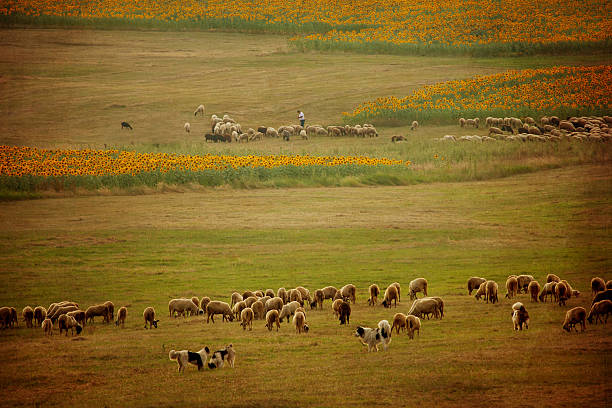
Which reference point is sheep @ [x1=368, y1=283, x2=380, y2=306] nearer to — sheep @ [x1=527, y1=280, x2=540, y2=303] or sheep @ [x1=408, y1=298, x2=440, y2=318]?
sheep @ [x1=408, y1=298, x2=440, y2=318]

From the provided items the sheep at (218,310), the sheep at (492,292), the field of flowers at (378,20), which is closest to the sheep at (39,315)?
the sheep at (218,310)

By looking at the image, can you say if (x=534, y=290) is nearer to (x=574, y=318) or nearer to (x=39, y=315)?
(x=574, y=318)

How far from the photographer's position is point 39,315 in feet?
61.7

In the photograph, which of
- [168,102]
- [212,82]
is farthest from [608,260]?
[212,82]

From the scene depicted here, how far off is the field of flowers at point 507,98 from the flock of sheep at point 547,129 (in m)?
0.79

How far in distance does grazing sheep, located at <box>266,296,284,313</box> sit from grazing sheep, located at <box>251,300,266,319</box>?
0.47ft

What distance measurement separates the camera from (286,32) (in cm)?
6700

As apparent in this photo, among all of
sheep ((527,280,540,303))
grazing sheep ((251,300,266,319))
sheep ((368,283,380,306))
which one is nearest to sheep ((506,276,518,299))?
sheep ((527,280,540,303))

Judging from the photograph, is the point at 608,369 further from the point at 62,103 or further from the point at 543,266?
the point at 62,103

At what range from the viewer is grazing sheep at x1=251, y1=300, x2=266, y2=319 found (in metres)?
18.9

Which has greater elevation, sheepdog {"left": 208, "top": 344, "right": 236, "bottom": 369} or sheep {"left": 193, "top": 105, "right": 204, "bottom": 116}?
sheep {"left": 193, "top": 105, "right": 204, "bottom": 116}

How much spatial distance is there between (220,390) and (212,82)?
164 ft

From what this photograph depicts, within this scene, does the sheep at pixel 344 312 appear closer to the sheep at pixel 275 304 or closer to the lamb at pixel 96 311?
the sheep at pixel 275 304

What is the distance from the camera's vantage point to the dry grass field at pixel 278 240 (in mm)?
14477
